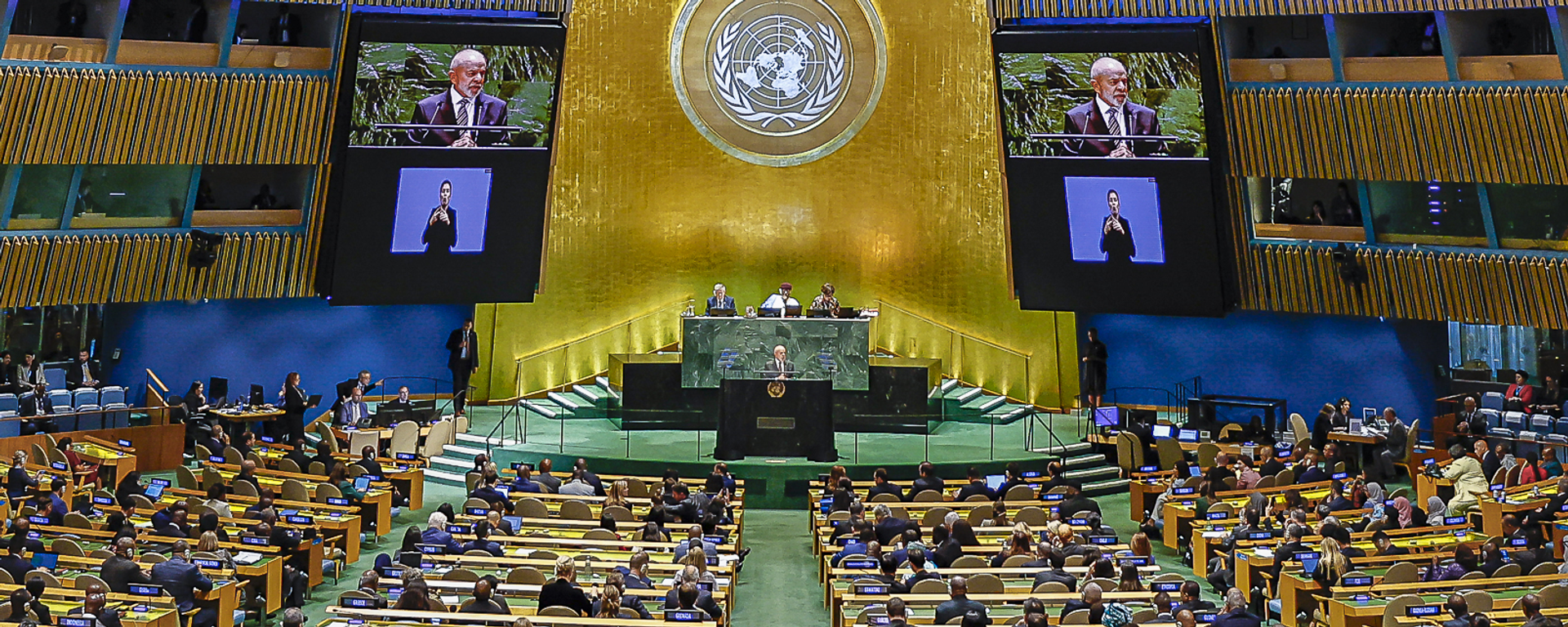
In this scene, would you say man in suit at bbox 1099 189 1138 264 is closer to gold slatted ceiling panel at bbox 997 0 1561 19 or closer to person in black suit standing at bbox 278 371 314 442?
gold slatted ceiling panel at bbox 997 0 1561 19

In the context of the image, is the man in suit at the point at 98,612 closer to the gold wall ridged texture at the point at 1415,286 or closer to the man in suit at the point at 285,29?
the man in suit at the point at 285,29

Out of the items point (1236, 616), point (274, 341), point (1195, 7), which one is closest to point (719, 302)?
point (274, 341)

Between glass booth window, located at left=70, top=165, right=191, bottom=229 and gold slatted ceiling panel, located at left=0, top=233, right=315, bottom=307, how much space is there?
18.2 inches

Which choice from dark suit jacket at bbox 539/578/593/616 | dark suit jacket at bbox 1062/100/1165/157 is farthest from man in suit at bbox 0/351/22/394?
dark suit jacket at bbox 1062/100/1165/157

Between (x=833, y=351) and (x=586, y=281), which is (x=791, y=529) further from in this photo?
(x=586, y=281)

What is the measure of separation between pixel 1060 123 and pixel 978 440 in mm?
4727

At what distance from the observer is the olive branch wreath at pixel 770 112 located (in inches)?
999

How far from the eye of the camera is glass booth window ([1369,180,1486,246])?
21.1 m

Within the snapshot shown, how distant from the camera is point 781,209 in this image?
85.7ft

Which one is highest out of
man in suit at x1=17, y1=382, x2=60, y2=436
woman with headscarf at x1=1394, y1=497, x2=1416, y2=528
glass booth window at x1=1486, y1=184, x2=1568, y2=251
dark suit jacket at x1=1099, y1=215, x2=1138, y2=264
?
glass booth window at x1=1486, y1=184, x2=1568, y2=251

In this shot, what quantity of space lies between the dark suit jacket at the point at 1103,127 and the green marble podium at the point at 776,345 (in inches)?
170

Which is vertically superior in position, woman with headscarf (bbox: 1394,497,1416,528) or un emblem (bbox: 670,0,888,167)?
un emblem (bbox: 670,0,888,167)

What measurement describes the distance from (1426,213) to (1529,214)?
4.49 ft

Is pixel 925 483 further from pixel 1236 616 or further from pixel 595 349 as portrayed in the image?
pixel 595 349
